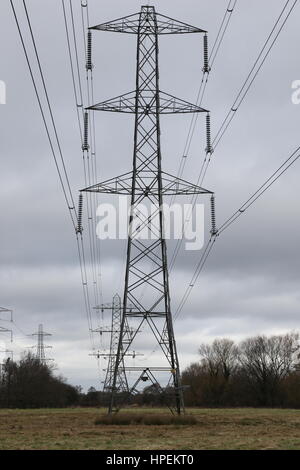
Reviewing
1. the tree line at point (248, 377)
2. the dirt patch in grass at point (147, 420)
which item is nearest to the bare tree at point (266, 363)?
the tree line at point (248, 377)

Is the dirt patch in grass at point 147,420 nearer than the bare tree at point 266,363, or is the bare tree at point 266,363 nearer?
the dirt patch in grass at point 147,420

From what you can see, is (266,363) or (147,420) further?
(266,363)

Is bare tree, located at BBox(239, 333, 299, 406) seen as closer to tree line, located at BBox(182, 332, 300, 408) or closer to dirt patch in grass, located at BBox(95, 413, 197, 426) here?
tree line, located at BBox(182, 332, 300, 408)

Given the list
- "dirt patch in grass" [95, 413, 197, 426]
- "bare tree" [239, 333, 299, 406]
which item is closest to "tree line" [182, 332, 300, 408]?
"bare tree" [239, 333, 299, 406]

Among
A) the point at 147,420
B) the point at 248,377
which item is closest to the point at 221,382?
the point at 248,377

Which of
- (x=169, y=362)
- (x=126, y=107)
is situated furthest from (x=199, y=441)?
(x=126, y=107)

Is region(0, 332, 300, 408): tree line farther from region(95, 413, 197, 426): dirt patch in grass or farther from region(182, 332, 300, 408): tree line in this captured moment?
region(95, 413, 197, 426): dirt patch in grass

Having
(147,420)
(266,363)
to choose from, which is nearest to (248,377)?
(266,363)

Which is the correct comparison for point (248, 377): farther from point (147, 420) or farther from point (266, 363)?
point (147, 420)

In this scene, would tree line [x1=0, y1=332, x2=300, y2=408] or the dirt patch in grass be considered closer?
the dirt patch in grass

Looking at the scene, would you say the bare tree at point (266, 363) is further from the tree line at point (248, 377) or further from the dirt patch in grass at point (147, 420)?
the dirt patch in grass at point (147, 420)

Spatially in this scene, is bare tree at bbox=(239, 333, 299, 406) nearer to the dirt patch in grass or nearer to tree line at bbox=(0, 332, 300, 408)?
tree line at bbox=(0, 332, 300, 408)
